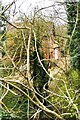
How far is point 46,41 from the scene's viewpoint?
383 inches

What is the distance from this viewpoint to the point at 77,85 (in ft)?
30.9

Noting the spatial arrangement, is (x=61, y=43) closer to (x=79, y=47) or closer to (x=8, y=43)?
(x=79, y=47)

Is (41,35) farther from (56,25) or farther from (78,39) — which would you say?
(78,39)

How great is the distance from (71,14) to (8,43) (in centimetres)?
237

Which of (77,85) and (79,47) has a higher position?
(79,47)

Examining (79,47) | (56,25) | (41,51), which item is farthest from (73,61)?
(56,25)

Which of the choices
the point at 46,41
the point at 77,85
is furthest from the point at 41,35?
the point at 77,85

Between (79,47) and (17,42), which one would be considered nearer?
(17,42)

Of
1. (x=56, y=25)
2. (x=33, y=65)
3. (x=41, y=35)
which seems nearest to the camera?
(x=56, y=25)

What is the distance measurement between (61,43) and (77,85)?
1427 mm

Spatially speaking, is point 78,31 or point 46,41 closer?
point 46,41

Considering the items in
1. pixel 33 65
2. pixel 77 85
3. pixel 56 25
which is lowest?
pixel 77 85

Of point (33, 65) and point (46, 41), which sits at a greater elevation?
point (46, 41)

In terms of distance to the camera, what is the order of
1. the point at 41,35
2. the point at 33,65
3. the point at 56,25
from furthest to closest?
the point at 33,65, the point at 41,35, the point at 56,25
